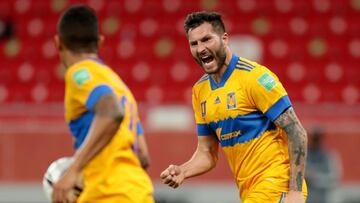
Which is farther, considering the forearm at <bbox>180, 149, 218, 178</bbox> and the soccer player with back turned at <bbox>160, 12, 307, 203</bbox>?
the forearm at <bbox>180, 149, 218, 178</bbox>

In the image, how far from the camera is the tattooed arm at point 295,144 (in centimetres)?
529

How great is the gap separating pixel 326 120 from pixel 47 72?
16.1 ft

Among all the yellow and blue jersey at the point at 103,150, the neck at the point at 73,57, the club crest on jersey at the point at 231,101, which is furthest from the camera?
the club crest on jersey at the point at 231,101

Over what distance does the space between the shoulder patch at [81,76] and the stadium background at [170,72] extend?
708 centimetres

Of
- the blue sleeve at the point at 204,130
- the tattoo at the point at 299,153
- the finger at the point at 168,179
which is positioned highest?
the blue sleeve at the point at 204,130

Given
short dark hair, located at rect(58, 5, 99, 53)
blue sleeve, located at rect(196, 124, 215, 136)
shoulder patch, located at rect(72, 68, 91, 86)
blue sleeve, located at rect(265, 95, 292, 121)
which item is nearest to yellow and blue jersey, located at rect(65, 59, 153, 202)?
shoulder patch, located at rect(72, 68, 91, 86)

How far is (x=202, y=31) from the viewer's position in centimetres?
557

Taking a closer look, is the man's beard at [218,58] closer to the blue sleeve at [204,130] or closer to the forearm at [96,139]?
the blue sleeve at [204,130]

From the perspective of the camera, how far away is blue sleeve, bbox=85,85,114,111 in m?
4.74

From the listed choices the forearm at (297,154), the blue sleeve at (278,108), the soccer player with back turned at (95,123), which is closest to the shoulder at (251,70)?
the blue sleeve at (278,108)

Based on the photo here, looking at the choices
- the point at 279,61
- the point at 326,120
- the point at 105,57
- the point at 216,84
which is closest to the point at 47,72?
the point at 105,57

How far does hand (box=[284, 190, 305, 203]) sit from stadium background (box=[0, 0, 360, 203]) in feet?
21.9

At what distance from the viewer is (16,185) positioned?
12031 mm

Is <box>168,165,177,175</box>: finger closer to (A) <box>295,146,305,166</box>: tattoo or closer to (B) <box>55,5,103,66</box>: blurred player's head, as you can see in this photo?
(A) <box>295,146,305,166</box>: tattoo
